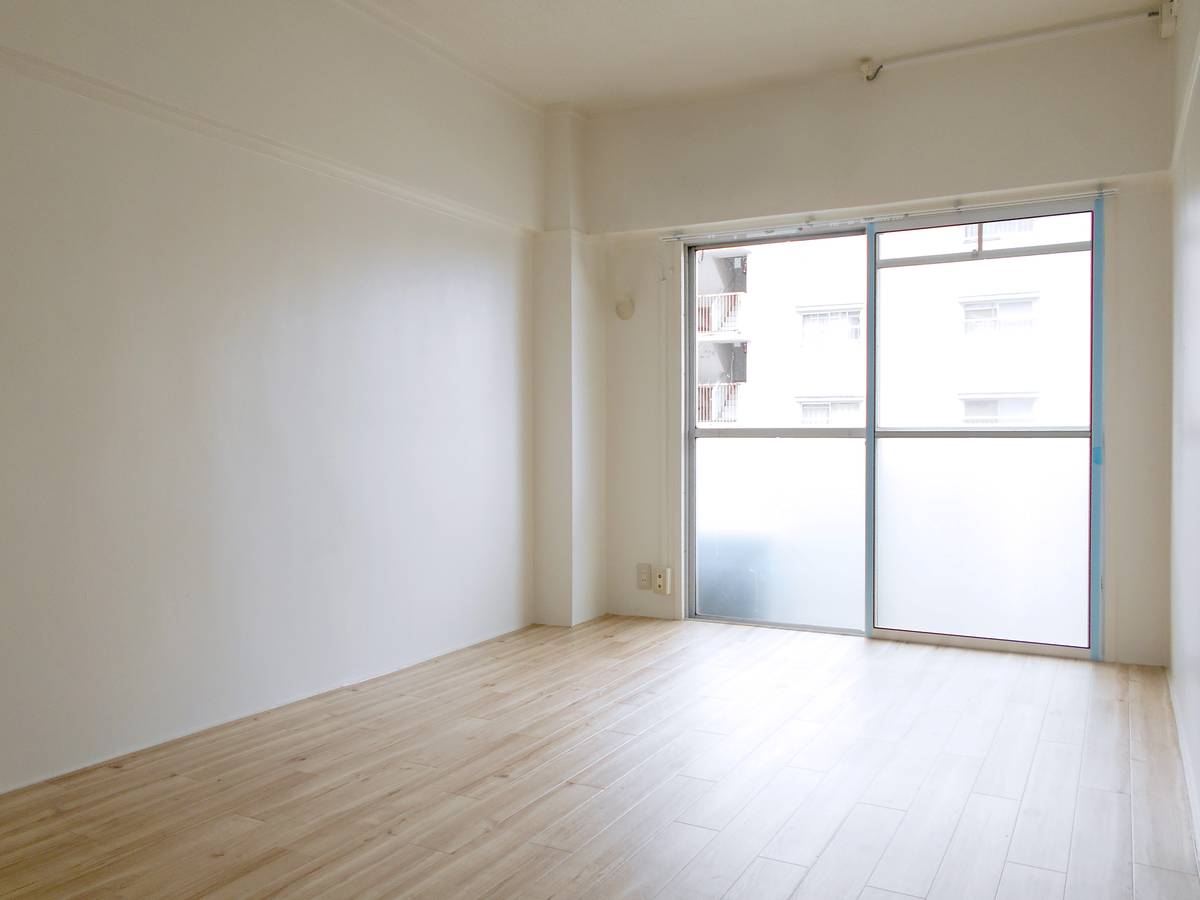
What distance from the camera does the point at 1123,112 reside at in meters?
4.53

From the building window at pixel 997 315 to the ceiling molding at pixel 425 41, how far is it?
9.28ft

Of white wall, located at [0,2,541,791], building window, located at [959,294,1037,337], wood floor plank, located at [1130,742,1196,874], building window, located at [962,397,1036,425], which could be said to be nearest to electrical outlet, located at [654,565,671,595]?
white wall, located at [0,2,541,791]

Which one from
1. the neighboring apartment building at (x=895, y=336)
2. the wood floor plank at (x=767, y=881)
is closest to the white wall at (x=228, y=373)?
the neighboring apartment building at (x=895, y=336)

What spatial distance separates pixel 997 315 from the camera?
4.99 meters

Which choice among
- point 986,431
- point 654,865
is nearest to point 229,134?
point 654,865

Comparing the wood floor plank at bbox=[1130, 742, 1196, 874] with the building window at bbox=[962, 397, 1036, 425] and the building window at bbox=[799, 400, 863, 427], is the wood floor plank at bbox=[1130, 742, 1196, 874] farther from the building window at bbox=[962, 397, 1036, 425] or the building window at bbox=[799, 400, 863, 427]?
the building window at bbox=[799, 400, 863, 427]

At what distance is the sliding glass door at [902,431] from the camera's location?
4.87 m

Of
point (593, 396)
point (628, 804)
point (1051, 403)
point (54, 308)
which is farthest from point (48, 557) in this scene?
point (1051, 403)

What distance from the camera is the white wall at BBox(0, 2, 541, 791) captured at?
10.3 feet

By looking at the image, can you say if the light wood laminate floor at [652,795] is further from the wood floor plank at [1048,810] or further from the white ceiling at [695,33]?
the white ceiling at [695,33]

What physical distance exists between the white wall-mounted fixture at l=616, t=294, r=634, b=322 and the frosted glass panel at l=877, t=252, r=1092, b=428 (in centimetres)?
155

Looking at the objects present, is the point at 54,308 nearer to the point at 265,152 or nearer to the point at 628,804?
the point at 265,152

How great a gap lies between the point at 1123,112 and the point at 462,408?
365 centimetres

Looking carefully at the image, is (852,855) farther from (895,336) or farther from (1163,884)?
(895,336)
